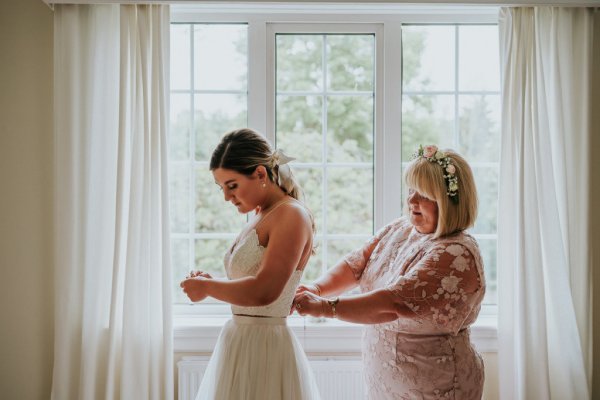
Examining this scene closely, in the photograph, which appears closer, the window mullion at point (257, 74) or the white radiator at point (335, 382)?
the white radiator at point (335, 382)

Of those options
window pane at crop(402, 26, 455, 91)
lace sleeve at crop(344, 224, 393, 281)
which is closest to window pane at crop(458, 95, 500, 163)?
window pane at crop(402, 26, 455, 91)

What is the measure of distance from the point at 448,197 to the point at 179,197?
164cm

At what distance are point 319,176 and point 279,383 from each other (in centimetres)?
149

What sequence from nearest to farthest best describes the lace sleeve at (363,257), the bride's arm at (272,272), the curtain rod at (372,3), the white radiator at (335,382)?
the bride's arm at (272,272) → the lace sleeve at (363,257) → the curtain rod at (372,3) → the white radiator at (335,382)

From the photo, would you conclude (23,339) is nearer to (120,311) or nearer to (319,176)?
(120,311)

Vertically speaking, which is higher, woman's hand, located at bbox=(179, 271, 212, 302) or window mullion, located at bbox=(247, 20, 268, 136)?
window mullion, located at bbox=(247, 20, 268, 136)

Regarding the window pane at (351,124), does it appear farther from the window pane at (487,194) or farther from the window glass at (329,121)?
the window pane at (487,194)

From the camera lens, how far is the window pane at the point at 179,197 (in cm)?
300

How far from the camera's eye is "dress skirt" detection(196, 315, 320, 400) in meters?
1.76

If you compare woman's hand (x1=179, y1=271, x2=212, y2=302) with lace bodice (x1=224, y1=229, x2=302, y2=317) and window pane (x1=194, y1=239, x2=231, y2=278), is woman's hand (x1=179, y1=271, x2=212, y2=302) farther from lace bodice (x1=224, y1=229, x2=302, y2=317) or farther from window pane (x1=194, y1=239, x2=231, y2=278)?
window pane (x1=194, y1=239, x2=231, y2=278)

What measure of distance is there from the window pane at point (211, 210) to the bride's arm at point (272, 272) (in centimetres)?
130

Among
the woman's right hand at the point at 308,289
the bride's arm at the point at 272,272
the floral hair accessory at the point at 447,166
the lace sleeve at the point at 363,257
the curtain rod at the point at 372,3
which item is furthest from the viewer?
the curtain rod at the point at 372,3

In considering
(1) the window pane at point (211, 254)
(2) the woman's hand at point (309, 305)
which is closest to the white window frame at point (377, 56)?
(1) the window pane at point (211, 254)

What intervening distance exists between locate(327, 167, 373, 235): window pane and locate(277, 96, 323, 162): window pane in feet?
0.53
